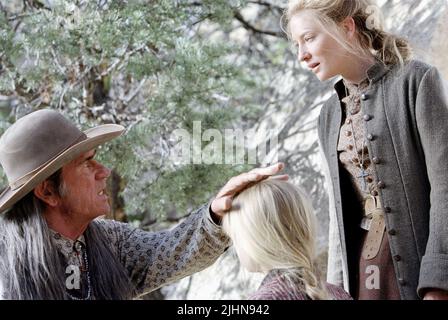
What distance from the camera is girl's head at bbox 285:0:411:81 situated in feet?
6.10

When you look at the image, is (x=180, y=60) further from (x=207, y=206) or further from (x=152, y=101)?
(x=207, y=206)

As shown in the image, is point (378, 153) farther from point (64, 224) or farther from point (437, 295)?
point (64, 224)

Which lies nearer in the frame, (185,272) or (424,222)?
(424,222)

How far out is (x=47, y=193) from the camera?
179 cm

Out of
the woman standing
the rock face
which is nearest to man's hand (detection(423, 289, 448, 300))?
the woman standing

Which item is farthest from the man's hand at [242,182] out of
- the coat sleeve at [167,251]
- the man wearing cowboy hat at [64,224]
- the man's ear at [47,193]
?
the man's ear at [47,193]

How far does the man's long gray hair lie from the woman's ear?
819mm

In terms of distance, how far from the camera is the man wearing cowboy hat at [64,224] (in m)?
Answer: 1.69

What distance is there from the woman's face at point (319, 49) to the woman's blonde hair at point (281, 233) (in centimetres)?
39

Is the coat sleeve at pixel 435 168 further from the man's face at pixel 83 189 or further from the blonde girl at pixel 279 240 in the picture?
the man's face at pixel 83 189

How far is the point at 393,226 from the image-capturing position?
5.75 ft

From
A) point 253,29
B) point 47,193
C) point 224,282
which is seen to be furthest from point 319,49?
point 253,29
